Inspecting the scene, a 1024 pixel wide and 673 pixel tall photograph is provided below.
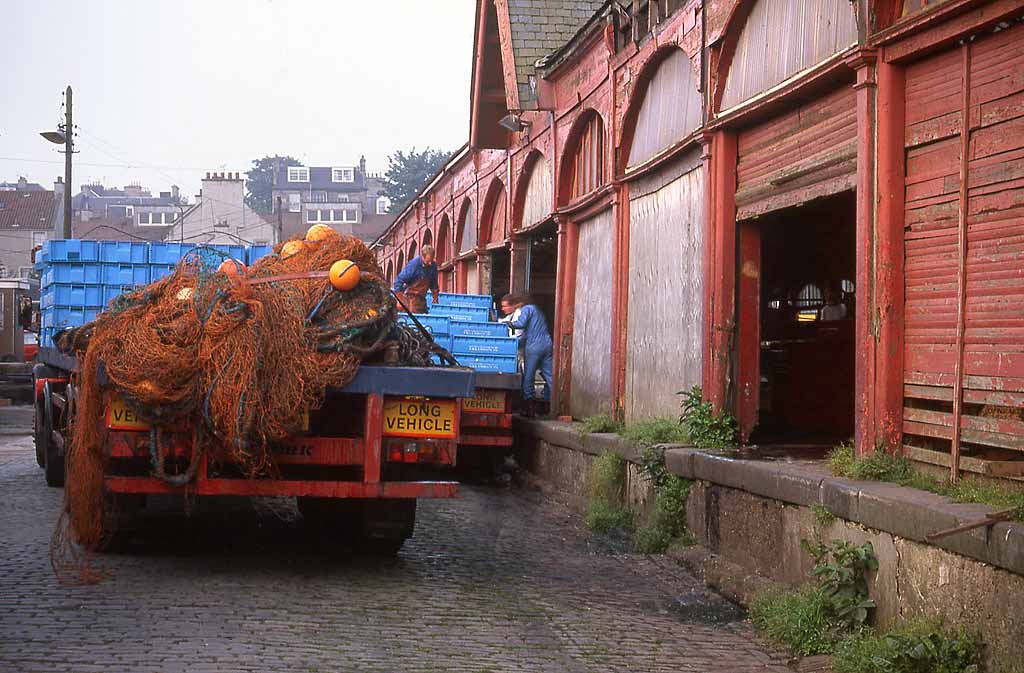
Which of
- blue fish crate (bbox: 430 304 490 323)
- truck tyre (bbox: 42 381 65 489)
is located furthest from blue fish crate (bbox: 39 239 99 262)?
blue fish crate (bbox: 430 304 490 323)

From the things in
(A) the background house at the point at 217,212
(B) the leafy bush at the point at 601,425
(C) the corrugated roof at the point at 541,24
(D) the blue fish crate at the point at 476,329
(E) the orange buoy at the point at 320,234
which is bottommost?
(B) the leafy bush at the point at 601,425

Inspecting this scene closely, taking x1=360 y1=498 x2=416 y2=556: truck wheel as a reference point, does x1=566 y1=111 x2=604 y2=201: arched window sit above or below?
above

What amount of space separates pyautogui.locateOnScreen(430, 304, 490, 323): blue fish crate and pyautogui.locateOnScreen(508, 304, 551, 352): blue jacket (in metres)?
1.23

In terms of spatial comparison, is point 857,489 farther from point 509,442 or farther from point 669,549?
point 509,442

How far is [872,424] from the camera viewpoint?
24.9ft

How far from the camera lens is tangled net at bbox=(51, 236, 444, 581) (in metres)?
7.61

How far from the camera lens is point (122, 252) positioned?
1214 cm

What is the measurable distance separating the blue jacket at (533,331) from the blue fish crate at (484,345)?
253cm

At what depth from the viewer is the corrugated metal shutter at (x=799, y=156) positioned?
331 inches

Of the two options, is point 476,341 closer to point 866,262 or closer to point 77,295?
point 77,295

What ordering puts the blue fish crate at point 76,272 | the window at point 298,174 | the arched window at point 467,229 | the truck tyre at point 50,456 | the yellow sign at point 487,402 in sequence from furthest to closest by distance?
the window at point 298,174
the arched window at point 467,229
the yellow sign at point 487,402
the truck tyre at point 50,456
the blue fish crate at point 76,272

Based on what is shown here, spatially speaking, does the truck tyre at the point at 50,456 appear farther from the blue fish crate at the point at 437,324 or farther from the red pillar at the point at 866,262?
the red pillar at the point at 866,262

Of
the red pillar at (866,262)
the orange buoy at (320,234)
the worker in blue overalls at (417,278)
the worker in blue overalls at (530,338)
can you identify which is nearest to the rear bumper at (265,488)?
the orange buoy at (320,234)

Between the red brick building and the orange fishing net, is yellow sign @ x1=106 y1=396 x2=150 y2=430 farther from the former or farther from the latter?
the red brick building
